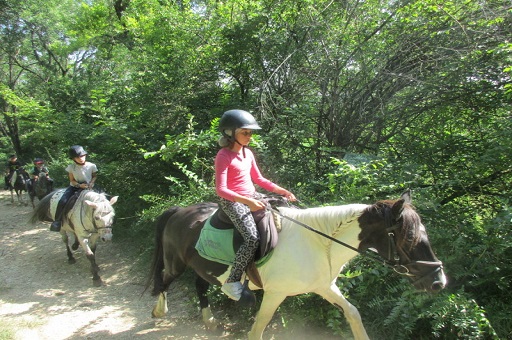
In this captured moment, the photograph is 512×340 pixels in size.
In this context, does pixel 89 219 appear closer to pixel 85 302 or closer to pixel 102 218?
pixel 102 218

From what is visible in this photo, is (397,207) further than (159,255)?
No

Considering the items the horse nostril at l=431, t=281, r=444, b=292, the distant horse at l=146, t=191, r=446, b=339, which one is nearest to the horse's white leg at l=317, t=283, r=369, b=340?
the distant horse at l=146, t=191, r=446, b=339

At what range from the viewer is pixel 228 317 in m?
4.43

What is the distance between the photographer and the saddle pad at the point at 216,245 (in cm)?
326

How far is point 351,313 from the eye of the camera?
2.96 m

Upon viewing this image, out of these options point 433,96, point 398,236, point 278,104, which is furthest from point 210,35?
point 398,236

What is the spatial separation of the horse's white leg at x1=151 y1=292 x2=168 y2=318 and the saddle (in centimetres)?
131

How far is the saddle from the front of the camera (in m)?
3.05

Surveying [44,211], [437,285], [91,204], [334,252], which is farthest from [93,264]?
[437,285]

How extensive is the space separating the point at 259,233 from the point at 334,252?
673 millimetres

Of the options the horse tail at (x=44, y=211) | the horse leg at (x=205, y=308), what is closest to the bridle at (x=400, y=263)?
the horse leg at (x=205, y=308)

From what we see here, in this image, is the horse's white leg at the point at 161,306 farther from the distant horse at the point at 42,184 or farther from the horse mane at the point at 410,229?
the distant horse at the point at 42,184

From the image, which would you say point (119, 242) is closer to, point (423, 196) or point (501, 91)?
point (423, 196)

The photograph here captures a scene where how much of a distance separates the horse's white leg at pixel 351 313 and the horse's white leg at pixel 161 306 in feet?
7.36
